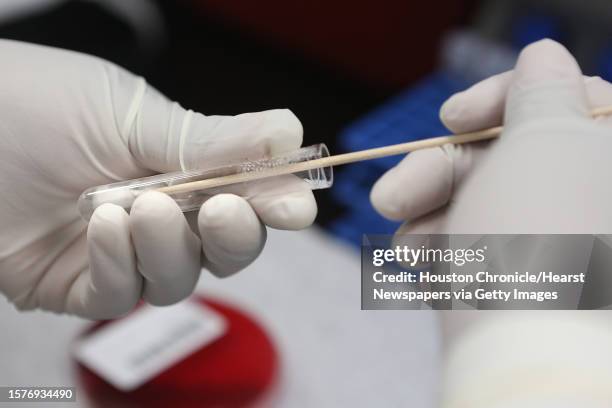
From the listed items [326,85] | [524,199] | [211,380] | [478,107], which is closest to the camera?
[524,199]

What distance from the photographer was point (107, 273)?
701mm

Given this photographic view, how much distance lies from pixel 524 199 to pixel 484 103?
165 millimetres

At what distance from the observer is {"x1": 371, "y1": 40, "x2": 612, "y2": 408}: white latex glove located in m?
0.51

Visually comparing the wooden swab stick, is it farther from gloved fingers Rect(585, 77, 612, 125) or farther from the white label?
the white label

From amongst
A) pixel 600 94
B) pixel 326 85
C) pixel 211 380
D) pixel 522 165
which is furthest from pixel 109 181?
pixel 326 85

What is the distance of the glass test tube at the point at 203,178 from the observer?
698 millimetres

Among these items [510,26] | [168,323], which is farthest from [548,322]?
[510,26]

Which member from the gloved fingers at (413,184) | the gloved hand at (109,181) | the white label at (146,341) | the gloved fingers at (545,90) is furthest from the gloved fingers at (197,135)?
the white label at (146,341)

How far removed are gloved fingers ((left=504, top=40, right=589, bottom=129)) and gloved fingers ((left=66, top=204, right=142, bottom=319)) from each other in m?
0.42

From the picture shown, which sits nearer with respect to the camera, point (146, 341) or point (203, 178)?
point (203, 178)

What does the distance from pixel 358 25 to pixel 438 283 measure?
186cm

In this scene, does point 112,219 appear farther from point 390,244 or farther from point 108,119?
point 390,244

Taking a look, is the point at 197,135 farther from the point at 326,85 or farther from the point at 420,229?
the point at 326,85

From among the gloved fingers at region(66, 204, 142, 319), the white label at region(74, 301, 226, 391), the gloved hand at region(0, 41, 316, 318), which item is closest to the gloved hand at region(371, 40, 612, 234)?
the gloved hand at region(0, 41, 316, 318)
